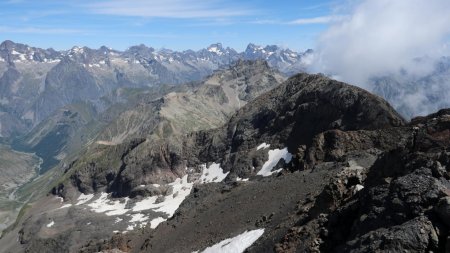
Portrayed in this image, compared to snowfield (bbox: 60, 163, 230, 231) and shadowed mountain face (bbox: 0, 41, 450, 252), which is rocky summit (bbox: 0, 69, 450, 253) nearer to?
shadowed mountain face (bbox: 0, 41, 450, 252)

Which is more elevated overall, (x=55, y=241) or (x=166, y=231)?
(x=166, y=231)

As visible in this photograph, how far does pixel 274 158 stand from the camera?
142 m

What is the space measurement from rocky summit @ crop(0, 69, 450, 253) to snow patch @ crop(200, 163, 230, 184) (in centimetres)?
66

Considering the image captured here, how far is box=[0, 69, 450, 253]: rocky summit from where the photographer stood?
115ft

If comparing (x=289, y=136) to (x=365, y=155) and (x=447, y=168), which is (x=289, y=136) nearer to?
(x=365, y=155)

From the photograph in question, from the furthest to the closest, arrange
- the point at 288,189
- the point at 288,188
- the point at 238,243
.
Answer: the point at 288,188
the point at 288,189
the point at 238,243

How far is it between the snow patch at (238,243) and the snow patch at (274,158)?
226 feet

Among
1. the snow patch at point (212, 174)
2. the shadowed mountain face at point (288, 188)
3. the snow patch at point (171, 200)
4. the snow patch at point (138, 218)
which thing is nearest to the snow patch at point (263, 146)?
the shadowed mountain face at point (288, 188)

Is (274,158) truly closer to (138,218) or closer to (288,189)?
(138,218)

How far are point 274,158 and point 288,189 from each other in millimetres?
65767

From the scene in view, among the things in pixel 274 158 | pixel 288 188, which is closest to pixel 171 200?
pixel 274 158

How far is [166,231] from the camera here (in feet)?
304

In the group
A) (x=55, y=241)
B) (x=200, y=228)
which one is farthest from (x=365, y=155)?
(x=55, y=241)

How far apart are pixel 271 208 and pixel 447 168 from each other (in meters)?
37.1
